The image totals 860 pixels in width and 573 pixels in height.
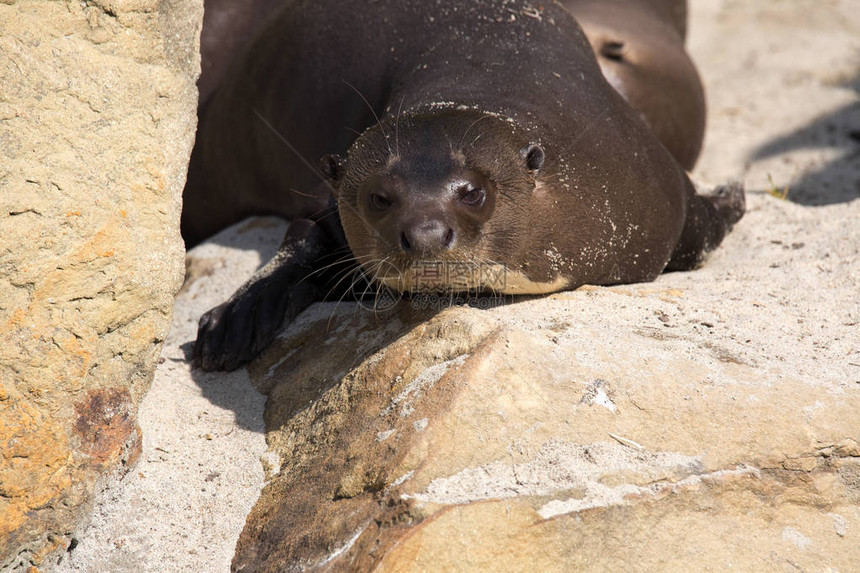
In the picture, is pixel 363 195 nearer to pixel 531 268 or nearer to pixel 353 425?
pixel 531 268

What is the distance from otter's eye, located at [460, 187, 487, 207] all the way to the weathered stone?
1.27 ft

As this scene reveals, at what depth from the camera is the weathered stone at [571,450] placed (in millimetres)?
2496

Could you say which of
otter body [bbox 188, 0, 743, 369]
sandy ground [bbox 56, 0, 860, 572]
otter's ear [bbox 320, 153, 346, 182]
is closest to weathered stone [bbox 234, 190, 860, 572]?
sandy ground [bbox 56, 0, 860, 572]

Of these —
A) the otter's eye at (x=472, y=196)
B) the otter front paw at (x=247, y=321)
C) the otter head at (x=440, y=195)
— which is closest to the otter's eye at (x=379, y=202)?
the otter head at (x=440, y=195)

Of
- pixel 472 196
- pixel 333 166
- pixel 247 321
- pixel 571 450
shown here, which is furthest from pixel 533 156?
pixel 247 321

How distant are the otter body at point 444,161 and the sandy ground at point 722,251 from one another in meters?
0.32

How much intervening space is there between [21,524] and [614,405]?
1.72m

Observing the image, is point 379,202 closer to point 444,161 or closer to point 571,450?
point 444,161

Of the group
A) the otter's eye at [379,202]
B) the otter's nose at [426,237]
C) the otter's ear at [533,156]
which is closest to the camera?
the otter's nose at [426,237]

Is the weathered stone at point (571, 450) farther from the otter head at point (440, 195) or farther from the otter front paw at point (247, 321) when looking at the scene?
the otter front paw at point (247, 321)

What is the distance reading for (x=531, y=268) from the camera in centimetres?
346

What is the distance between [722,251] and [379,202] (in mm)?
2033

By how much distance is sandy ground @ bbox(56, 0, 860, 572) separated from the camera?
2.82 meters

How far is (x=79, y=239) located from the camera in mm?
2785
